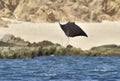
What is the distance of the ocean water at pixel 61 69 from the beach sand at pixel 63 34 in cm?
1127

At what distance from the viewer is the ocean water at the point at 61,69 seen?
30.9 metres

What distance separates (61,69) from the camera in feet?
117

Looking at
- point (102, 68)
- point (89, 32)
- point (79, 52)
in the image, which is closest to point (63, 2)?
point (89, 32)

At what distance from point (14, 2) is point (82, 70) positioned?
3836 cm

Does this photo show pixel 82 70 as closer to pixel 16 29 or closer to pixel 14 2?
pixel 16 29

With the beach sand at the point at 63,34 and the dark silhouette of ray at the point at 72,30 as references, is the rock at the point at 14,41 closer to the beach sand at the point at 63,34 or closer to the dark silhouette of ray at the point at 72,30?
the beach sand at the point at 63,34

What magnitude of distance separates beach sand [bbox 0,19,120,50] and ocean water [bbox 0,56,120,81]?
11.3m

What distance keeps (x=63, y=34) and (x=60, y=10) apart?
8.68m

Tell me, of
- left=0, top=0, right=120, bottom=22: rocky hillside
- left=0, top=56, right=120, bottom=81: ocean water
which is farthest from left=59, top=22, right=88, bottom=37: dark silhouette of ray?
left=0, top=0, right=120, bottom=22: rocky hillside

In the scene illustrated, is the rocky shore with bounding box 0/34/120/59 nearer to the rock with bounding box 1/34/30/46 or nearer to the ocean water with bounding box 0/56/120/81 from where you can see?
the rock with bounding box 1/34/30/46

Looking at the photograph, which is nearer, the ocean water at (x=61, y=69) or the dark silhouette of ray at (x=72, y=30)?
the ocean water at (x=61, y=69)

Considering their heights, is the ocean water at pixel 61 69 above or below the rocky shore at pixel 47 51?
below

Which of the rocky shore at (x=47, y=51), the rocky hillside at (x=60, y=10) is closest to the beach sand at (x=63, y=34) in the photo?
the rocky hillside at (x=60, y=10)

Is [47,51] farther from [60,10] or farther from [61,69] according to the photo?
[60,10]
